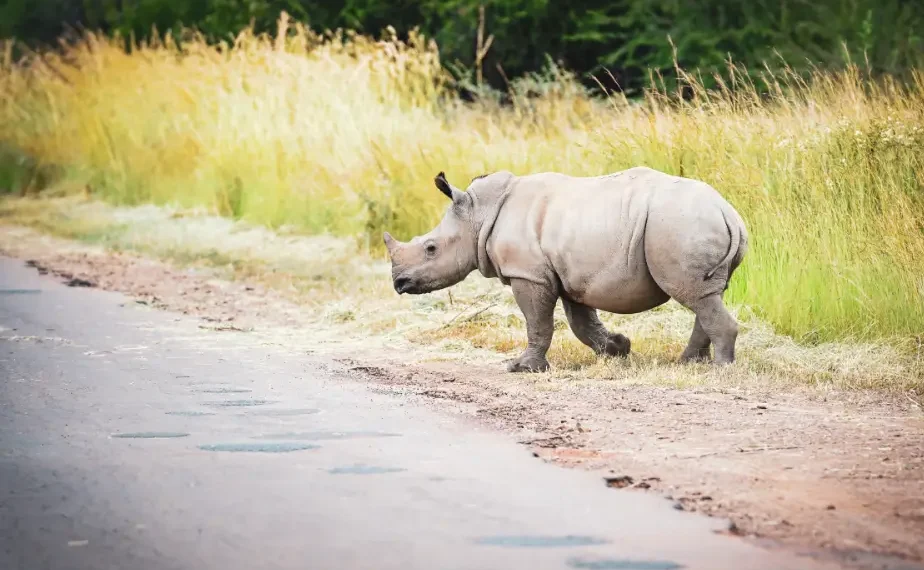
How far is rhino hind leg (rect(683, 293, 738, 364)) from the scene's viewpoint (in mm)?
8516

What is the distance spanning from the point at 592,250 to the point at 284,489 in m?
2.94

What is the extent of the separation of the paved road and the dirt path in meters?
0.20

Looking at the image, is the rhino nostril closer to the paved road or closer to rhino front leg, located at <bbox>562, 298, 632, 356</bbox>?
the paved road

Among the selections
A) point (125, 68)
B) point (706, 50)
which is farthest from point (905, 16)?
point (125, 68)

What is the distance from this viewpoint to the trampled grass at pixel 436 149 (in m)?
10.0

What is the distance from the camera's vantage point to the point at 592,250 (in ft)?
28.2

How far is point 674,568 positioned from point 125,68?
1774 cm

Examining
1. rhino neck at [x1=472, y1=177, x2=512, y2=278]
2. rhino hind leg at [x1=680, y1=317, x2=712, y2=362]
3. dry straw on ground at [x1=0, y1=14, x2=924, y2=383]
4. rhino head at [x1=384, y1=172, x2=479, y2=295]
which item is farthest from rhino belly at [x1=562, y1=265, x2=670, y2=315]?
dry straw on ground at [x1=0, y1=14, x2=924, y2=383]

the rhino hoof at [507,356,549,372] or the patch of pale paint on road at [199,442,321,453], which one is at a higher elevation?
the patch of pale paint on road at [199,442,321,453]

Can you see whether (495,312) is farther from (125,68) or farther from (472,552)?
(125,68)

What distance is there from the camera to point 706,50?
80.6ft

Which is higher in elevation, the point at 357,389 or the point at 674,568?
the point at 674,568

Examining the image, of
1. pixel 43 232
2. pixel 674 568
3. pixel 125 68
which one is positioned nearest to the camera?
pixel 674 568

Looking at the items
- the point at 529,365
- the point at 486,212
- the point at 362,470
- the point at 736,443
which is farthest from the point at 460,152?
the point at 362,470
